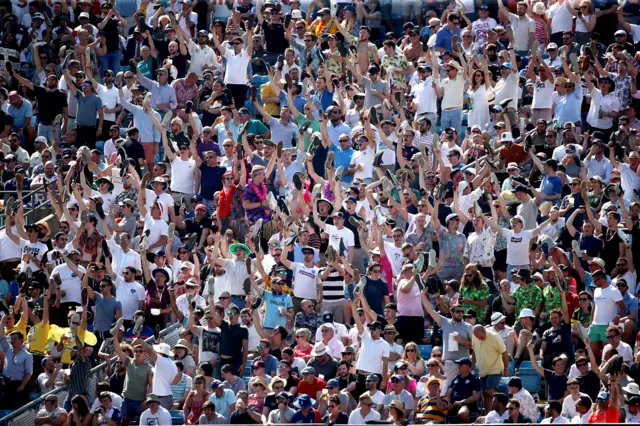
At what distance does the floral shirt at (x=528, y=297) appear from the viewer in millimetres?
18031

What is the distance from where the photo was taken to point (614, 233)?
62.8 ft

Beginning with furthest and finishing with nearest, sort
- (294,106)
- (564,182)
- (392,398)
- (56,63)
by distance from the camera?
(56,63) < (294,106) < (564,182) < (392,398)

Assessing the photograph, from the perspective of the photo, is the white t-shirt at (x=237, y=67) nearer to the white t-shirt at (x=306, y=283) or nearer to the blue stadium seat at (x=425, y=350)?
the white t-shirt at (x=306, y=283)

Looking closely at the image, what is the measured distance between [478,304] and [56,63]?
1010cm

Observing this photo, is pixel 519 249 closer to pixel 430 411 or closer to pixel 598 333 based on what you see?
pixel 598 333

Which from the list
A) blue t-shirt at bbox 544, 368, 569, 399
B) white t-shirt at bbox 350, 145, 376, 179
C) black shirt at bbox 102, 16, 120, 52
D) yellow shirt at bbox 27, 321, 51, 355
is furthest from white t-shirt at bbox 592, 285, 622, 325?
black shirt at bbox 102, 16, 120, 52

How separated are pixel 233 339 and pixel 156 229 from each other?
316 centimetres

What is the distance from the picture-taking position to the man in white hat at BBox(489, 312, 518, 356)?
17406 millimetres

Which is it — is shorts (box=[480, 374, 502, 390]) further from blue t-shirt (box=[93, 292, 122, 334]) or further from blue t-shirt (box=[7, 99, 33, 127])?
blue t-shirt (box=[7, 99, 33, 127])

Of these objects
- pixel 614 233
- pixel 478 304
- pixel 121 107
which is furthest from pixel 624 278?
pixel 121 107

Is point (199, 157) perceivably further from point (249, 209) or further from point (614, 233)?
point (614, 233)

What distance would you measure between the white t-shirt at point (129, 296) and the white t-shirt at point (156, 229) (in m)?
1.22

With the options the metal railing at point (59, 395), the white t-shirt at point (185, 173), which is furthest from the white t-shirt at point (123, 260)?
the white t-shirt at point (185, 173)

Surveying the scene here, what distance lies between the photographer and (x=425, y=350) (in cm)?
1820
